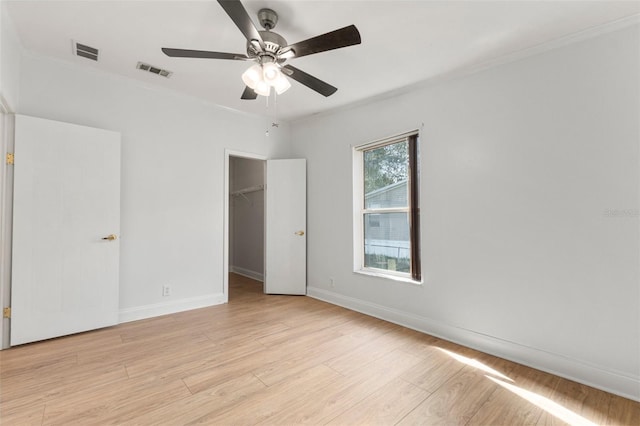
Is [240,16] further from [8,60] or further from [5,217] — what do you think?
[5,217]

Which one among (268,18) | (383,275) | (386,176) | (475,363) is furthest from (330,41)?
(475,363)

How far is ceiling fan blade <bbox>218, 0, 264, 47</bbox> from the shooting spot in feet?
5.10

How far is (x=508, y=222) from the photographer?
2.54 metres

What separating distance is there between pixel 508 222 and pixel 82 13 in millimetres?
3876

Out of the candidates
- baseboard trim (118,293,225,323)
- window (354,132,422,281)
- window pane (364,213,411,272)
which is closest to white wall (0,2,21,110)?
baseboard trim (118,293,225,323)

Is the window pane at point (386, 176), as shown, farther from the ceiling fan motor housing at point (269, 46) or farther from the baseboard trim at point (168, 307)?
the baseboard trim at point (168, 307)

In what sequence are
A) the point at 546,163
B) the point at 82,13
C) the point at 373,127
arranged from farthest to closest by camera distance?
the point at 373,127 → the point at 546,163 → the point at 82,13

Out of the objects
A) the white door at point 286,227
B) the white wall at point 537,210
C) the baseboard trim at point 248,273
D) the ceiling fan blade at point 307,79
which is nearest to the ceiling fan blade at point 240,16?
the ceiling fan blade at point 307,79

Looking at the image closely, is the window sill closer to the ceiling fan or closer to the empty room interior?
the empty room interior

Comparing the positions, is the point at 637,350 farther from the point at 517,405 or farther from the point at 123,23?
the point at 123,23

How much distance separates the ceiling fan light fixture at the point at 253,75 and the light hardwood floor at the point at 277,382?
7.37 feet

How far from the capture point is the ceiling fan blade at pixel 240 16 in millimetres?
1554

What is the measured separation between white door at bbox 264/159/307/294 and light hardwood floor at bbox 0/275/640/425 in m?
1.39

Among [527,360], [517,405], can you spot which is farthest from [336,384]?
[527,360]
